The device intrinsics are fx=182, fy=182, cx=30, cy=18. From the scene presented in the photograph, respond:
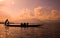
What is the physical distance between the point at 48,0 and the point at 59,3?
588 mm

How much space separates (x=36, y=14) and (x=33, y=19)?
0.32 metres

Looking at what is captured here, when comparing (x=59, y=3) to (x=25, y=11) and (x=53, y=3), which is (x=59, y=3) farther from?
(x=25, y=11)

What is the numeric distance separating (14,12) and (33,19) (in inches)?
42.2

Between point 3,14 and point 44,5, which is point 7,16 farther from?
point 44,5

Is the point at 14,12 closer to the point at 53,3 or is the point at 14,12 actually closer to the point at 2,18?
the point at 2,18

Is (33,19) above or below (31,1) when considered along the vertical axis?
below

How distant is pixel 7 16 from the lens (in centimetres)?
961

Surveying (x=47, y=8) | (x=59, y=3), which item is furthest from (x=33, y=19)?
(x=59, y=3)

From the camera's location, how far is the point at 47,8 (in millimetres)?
9484

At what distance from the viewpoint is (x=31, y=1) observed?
9.48m

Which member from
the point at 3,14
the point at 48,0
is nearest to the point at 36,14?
the point at 48,0

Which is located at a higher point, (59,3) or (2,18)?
(59,3)

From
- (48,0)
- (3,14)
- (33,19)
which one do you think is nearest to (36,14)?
(33,19)

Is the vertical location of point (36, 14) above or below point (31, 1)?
below
